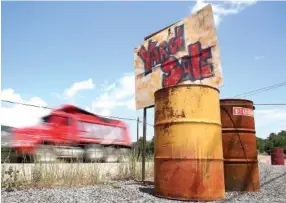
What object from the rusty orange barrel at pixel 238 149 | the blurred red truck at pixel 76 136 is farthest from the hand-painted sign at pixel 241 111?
the blurred red truck at pixel 76 136

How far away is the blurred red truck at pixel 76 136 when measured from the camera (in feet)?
40.7

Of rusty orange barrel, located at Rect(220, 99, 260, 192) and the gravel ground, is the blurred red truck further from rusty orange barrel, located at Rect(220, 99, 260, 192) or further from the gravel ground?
the gravel ground

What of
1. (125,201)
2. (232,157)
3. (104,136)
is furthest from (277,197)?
(104,136)

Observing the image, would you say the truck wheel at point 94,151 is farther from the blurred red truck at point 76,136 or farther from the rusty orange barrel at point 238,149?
the rusty orange barrel at point 238,149

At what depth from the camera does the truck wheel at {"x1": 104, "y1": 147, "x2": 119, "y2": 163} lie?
54.0ft

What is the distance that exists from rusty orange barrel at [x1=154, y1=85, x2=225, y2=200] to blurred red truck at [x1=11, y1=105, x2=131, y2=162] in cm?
571

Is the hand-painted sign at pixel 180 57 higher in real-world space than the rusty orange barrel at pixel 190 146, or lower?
higher

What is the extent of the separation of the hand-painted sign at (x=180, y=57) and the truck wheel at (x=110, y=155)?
921 centimetres

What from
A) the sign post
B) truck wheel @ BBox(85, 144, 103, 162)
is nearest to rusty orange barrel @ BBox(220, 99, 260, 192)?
the sign post

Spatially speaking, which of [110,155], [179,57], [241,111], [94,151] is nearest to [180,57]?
[179,57]

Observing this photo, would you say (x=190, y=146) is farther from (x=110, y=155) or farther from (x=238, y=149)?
(x=110, y=155)

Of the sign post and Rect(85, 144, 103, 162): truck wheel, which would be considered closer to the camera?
the sign post

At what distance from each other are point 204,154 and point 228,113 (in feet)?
4.92

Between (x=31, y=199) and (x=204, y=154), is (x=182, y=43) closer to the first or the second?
(x=204, y=154)
